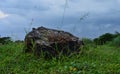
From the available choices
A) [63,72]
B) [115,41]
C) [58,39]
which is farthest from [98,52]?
[115,41]

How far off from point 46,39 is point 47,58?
0.57 metres

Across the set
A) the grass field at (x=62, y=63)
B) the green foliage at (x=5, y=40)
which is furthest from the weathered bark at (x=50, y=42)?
the green foliage at (x=5, y=40)

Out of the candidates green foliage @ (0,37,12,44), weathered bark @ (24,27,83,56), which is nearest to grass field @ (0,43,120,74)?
weathered bark @ (24,27,83,56)

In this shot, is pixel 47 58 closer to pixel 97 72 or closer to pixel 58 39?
pixel 58 39

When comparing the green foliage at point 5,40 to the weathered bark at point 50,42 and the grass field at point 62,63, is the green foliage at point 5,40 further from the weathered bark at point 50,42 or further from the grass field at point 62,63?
the weathered bark at point 50,42

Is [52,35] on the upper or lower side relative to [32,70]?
upper

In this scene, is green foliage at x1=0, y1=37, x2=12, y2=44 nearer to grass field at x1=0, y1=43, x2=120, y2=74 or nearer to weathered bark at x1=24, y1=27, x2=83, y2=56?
grass field at x1=0, y1=43, x2=120, y2=74

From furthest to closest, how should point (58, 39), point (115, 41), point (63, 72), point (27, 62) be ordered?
point (115, 41) → point (58, 39) → point (27, 62) → point (63, 72)

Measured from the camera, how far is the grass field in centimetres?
770

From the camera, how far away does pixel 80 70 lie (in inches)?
300

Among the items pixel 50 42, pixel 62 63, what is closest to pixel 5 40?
pixel 50 42

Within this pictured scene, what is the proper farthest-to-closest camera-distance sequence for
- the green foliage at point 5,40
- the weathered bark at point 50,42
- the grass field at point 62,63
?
1. the green foliage at point 5,40
2. the weathered bark at point 50,42
3. the grass field at point 62,63

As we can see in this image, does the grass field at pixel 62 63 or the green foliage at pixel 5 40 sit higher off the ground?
the green foliage at pixel 5 40

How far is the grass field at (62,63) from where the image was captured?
7703 millimetres
